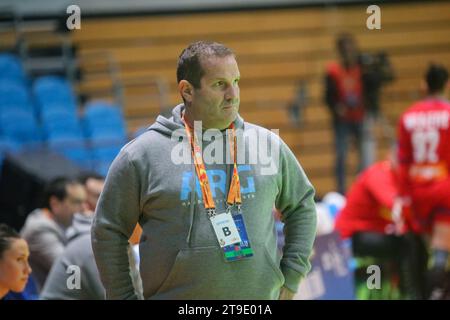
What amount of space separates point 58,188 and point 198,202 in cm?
246

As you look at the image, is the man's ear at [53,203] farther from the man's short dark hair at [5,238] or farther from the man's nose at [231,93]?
the man's nose at [231,93]

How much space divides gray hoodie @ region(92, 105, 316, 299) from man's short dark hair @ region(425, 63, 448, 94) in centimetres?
329

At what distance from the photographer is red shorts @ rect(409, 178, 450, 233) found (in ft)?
21.2

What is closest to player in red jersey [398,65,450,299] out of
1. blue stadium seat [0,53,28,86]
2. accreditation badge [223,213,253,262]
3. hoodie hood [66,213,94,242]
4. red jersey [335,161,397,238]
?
red jersey [335,161,397,238]

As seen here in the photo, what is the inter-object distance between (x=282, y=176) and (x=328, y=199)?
4025mm

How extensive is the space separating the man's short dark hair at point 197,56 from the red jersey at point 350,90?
6.46m

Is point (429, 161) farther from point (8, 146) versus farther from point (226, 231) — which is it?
point (226, 231)

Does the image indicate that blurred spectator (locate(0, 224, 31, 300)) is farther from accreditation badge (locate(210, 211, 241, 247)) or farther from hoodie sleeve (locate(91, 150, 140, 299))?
accreditation badge (locate(210, 211, 241, 247))

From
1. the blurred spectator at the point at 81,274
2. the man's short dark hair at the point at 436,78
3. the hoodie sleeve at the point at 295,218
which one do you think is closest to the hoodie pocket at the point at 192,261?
the hoodie sleeve at the point at 295,218

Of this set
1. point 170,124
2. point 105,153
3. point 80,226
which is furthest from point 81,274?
point 105,153
